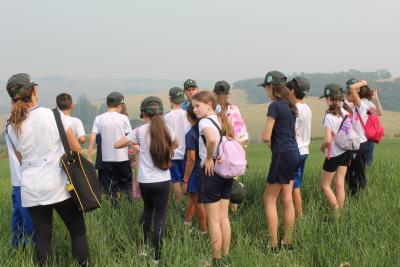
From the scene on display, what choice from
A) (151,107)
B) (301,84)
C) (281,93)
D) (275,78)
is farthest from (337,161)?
(151,107)

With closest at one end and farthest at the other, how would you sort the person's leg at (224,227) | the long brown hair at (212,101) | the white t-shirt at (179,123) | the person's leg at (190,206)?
the long brown hair at (212,101), the person's leg at (224,227), the person's leg at (190,206), the white t-shirt at (179,123)

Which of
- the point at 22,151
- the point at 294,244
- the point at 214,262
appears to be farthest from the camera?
the point at 294,244

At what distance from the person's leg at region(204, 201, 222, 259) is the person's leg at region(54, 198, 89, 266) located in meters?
1.08

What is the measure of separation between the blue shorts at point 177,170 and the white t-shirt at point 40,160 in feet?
8.12

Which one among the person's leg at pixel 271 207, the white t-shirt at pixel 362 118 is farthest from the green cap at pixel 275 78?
the white t-shirt at pixel 362 118

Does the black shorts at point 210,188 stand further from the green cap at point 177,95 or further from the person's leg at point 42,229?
the green cap at point 177,95

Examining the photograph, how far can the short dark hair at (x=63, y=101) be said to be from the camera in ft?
17.6

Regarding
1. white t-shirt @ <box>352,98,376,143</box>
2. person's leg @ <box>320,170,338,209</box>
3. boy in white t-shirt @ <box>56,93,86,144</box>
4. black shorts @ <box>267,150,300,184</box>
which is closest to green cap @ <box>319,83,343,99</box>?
white t-shirt @ <box>352,98,376,143</box>

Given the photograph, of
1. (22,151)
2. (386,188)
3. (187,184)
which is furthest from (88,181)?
(386,188)

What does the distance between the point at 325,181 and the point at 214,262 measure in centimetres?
226

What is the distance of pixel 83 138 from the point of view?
5.32 meters

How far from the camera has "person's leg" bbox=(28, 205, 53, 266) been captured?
3291 mm

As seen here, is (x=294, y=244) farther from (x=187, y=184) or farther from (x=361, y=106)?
(x=361, y=106)

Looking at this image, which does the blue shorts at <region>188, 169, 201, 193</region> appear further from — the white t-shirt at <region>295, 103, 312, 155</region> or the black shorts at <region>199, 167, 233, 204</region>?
the white t-shirt at <region>295, 103, 312, 155</region>
